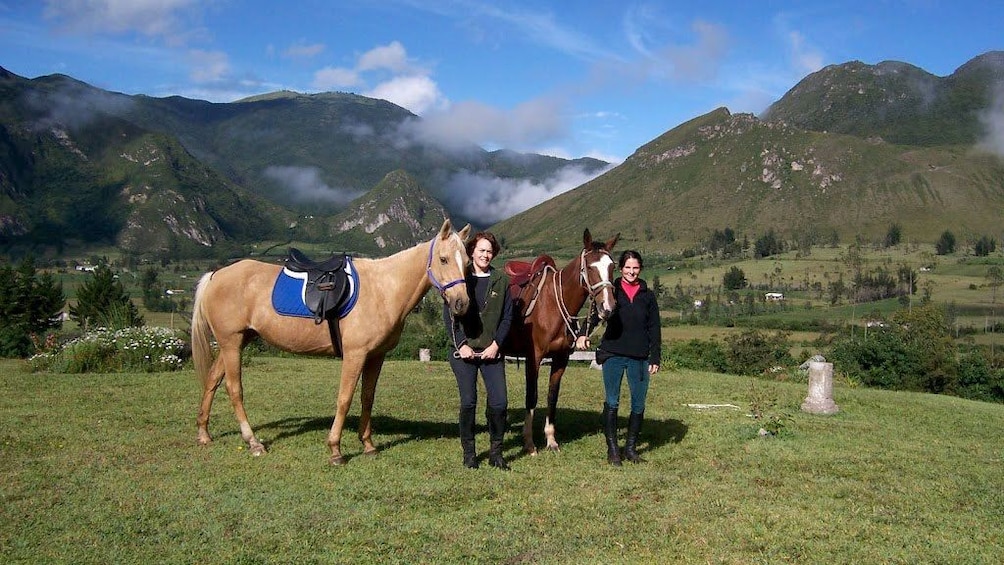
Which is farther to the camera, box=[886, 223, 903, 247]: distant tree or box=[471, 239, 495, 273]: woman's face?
box=[886, 223, 903, 247]: distant tree

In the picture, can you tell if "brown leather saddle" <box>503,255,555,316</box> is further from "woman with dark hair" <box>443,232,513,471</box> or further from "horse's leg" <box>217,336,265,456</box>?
"horse's leg" <box>217,336,265,456</box>

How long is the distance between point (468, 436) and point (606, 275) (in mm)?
2409

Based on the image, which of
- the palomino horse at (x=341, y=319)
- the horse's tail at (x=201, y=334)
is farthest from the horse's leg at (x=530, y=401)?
the horse's tail at (x=201, y=334)

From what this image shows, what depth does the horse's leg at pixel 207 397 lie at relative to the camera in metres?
8.93

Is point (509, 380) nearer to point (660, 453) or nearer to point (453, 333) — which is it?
point (660, 453)

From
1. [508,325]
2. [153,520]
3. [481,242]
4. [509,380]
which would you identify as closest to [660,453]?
[508,325]

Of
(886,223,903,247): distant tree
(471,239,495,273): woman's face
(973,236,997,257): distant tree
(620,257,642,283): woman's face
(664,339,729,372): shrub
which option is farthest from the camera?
(886,223,903,247): distant tree

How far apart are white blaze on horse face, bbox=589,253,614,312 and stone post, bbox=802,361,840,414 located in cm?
660

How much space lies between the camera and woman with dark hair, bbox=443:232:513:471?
7.62 m

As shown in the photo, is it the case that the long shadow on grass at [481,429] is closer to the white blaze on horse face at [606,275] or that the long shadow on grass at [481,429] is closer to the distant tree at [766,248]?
the white blaze on horse face at [606,275]

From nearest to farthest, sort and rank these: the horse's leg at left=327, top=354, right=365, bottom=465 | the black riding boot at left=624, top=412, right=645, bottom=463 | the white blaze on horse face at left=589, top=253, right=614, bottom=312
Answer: the white blaze on horse face at left=589, top=253, right=614, bottom=312
the horse's leg at left=327, top=354, right=365, bottom=465
the black riding boot at left=624, top=412, right=645, bottom=463

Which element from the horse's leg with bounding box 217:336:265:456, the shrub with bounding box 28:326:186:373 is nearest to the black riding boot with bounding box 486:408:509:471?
the horse's leg with bounding box 217:336:265:456

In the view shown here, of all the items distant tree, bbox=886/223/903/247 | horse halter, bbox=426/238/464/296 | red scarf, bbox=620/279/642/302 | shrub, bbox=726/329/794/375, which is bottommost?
shrub, bbox=726/329/794/375

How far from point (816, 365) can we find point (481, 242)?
316 inches
